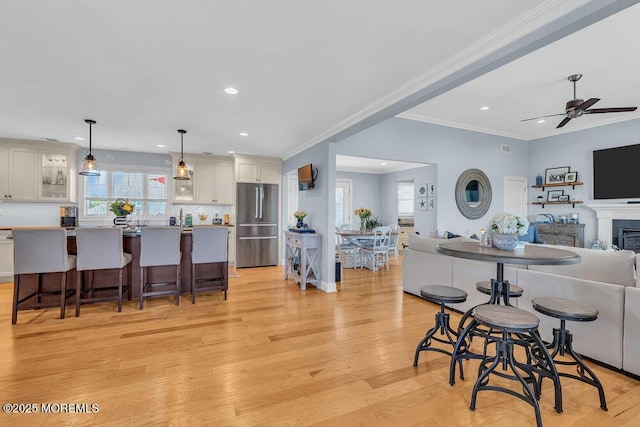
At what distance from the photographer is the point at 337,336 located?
2.90 meters

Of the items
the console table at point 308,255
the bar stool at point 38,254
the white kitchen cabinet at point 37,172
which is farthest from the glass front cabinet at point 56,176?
the console table at point 308,255

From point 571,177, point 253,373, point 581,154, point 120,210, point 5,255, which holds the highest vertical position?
point 581,154

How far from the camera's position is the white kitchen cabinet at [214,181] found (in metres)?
6.43

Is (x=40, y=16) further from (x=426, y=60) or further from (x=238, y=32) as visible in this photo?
(x=426, y=60)

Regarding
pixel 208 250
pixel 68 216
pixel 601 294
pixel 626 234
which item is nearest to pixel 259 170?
pixel 208 250

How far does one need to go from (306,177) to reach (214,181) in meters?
2.52

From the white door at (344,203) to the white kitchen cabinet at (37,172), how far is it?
21.0 feet

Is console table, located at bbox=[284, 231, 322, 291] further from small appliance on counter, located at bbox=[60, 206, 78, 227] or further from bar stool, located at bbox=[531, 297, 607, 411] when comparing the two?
small appliance on counter, located at bbox=[60, 206, 78, 227]

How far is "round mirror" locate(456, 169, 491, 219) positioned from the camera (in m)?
5.89

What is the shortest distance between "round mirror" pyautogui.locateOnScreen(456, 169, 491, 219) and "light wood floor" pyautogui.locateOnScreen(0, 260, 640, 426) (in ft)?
9.99

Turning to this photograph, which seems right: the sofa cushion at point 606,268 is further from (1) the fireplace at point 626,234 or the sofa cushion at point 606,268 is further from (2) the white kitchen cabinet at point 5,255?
(2) the white kitchen cabinet at point 5,255

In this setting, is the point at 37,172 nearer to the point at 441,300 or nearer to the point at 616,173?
the point at 441,300

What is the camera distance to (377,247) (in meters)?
6.10

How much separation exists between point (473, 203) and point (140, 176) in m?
7.02
